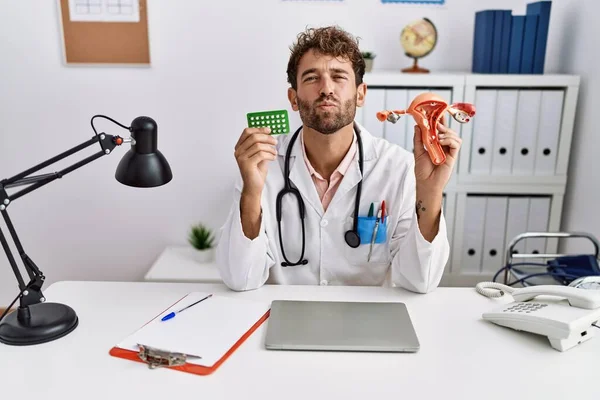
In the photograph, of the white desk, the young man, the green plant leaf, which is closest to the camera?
the white desk

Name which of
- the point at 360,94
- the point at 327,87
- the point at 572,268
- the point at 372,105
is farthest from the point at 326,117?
the point at 572,268

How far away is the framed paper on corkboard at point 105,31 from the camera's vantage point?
243 cm

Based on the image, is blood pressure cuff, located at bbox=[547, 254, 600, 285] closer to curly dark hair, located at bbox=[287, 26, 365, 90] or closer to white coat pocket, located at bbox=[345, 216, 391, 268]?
white coat pocket, located at bbox=[345, 216, 391, 268]

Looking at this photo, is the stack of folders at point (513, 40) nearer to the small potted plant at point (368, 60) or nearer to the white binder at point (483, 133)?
the white binder at point (483, 133)

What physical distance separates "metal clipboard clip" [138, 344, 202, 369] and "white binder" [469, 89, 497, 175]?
67.6 inches

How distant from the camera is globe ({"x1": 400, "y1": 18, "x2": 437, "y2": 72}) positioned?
7.66 ft

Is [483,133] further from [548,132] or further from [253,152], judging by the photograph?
[253,152]

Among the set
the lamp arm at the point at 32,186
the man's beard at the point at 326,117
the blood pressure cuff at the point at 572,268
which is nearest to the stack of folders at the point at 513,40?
the blood pressure cuff at the point at 572,268

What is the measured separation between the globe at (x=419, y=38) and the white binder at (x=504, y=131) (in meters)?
0.37

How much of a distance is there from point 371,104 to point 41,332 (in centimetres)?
160

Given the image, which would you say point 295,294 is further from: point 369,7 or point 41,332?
point 369,7

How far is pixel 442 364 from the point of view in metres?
1.01

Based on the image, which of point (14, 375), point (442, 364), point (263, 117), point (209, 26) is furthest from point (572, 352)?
point (209, 26)

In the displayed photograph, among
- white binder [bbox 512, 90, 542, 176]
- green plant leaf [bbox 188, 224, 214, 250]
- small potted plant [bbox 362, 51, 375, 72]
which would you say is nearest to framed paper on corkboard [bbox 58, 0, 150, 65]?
green plant leaf [bbox 188, 224, 214, 250]
